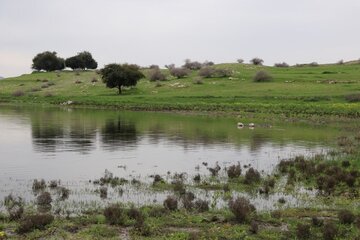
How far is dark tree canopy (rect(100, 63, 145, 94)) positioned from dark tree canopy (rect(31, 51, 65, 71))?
66462 mm

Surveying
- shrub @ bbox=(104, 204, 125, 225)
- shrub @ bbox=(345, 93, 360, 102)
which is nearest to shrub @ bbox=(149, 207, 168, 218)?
shrub @ bbox=(104, 204, 125, 225)

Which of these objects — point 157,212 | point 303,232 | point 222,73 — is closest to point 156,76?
point 222,73

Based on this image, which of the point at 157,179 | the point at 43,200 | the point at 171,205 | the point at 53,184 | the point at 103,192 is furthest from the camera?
the point at 157,179

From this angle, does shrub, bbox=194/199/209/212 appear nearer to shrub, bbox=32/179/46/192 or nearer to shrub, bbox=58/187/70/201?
shrub, bbox=58/187/70/201

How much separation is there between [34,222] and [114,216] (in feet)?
7.57

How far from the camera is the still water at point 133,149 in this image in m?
22.4

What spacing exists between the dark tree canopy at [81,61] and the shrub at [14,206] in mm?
144933

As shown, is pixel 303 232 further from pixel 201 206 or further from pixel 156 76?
pixel 156 76

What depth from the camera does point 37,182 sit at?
20250mm

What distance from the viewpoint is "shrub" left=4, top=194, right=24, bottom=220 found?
48.9 ft

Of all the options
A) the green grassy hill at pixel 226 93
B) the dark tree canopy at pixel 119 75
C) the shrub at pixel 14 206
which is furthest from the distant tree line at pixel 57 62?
the shrub at pixel 14 206

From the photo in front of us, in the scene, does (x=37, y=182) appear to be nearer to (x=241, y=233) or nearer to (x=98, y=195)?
(x=98, y=195)

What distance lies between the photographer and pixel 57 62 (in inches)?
6270

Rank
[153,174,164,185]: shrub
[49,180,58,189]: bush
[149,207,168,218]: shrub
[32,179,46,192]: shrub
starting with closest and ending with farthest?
[149,207,168,218]: shrub, [32,179,46,192]: shrub, [49,180,58,189]: bush, [153,174,164,185]: shrub
